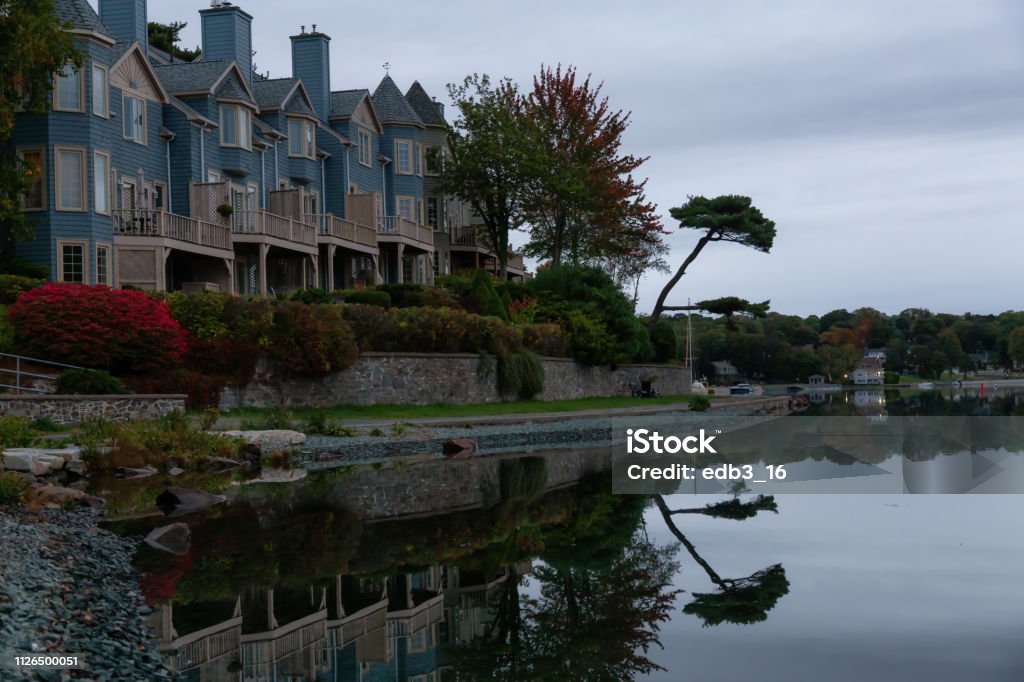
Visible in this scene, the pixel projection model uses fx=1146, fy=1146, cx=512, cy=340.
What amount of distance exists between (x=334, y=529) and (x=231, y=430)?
11654mm

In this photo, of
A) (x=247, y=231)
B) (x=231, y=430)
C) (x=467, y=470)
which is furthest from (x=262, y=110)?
(x=467, y=470)

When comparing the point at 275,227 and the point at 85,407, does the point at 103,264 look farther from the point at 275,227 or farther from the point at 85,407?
the point at 85,407

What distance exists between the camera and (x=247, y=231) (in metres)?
41.6

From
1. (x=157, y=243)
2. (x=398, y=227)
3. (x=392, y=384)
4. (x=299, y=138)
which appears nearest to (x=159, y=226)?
(x=157, y=243)

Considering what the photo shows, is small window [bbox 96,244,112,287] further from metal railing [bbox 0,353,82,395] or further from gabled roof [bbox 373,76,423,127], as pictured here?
gabled roof [bbox 373,76,423,127]

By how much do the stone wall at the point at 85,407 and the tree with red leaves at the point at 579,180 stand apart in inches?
1226

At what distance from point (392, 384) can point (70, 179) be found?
39.4 feet

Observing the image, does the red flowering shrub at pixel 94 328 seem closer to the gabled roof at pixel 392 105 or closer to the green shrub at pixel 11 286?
the green shrub at pixel 11 286

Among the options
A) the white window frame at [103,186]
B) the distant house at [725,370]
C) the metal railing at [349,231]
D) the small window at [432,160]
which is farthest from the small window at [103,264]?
the distant house at [725,370]

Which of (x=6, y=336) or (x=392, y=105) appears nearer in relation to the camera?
(x=6, y=336)

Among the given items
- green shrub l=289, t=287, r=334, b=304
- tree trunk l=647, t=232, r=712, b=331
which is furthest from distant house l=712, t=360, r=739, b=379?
green shrub l=289, t=287, r=334, b=304

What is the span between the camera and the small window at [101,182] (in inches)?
1438

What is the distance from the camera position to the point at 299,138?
50.2 metres

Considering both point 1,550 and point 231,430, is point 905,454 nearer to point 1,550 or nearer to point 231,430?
point 231,430
